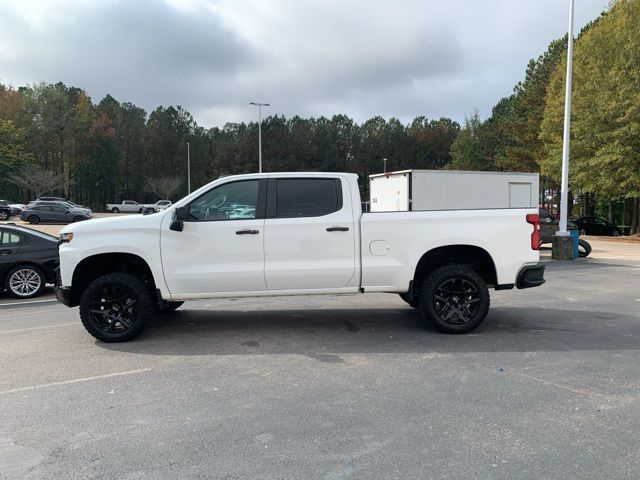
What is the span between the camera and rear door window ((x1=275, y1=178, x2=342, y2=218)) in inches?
252

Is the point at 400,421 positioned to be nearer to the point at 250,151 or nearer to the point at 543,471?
the point at 543,471

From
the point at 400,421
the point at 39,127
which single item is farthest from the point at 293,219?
the point at 39,127

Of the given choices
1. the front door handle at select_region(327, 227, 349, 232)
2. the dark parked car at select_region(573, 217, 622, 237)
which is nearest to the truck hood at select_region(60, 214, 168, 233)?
the front door handle at select_region(327, 227, 349, 232)

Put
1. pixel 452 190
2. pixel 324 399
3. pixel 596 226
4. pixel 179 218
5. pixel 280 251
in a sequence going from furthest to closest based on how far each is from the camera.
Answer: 1. pixel 596 226
2. pixel 452 190
3. pixel 280 251
4. pixel 179 218
5. pixel 324 399

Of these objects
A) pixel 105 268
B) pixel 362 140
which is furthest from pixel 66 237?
pixel 362 140

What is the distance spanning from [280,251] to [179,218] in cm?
128

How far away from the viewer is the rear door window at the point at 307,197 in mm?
6391

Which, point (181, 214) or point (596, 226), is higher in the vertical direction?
point (181, 214)

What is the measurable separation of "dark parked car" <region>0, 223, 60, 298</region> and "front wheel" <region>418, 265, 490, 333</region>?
25.4 ft

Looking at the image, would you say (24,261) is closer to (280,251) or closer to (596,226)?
(280,251)

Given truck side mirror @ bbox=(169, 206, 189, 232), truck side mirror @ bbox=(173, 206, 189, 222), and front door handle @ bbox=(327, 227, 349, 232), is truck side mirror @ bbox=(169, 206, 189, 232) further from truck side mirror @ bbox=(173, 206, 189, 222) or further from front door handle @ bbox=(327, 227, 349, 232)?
front door handle @ bbox=(327, 227, 349, 232)

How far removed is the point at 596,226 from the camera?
34.8m

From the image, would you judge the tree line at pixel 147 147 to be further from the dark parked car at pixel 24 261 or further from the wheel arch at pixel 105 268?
the wheel arch at pixel 105 268

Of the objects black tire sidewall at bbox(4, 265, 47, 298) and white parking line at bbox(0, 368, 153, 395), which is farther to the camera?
Answer: black tire sidewall at bbox(4, 265, 47, 298)
